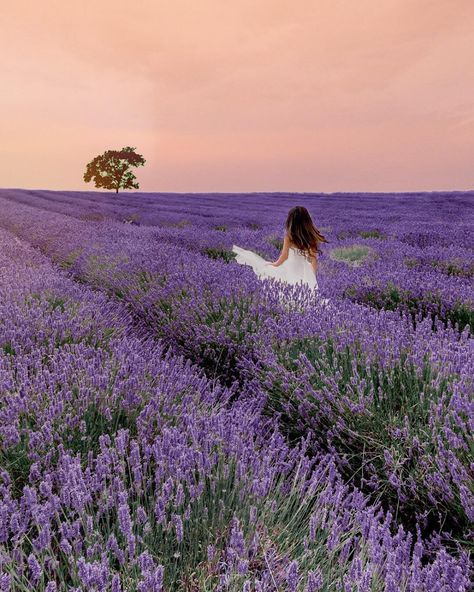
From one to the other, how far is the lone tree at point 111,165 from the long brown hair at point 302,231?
29.0m

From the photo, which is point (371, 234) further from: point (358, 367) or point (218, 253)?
point (358, 367)

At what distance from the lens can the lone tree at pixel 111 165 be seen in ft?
105

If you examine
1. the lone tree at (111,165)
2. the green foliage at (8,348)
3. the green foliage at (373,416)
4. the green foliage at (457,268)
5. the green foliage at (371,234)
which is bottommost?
the green foliage at (373,416)

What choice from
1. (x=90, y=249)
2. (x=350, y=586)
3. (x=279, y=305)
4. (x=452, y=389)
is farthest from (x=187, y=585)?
(x=90, y=249)

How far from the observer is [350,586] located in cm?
99

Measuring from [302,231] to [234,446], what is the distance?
3.89 m

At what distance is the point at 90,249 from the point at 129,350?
180 inches

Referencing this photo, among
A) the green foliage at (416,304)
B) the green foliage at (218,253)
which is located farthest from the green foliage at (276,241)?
the green foliage at (416,304)

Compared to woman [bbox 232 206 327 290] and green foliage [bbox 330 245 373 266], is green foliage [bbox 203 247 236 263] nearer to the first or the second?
green foliage [bbox 330 245 373 266]

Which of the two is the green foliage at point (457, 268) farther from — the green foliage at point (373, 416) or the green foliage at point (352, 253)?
the green foliage at point (373, 416)

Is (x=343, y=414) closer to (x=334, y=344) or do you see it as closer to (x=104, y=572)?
(x=334, y=344)

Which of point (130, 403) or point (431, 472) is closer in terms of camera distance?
point (431, 472)

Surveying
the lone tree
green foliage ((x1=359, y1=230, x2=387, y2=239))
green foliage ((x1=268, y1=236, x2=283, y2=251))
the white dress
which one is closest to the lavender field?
the white dress

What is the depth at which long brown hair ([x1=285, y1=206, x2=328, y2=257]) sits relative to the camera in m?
5.18
